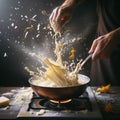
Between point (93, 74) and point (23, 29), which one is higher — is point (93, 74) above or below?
below

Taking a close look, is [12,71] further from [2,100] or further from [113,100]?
[113,100]

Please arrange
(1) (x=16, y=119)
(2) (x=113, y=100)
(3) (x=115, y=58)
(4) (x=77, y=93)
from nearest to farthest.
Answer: (1) (x=16, y=119) < (4) (x=77, y=93) < (2) (x=113, y=100) < (3) (x=115, y=58)

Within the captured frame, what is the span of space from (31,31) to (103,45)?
137 centimetres

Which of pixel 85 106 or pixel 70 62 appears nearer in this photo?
pixel 85 106

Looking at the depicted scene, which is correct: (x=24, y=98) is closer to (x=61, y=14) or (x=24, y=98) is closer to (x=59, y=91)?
(x=59, y=91)

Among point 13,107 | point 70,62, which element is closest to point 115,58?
point 70,62

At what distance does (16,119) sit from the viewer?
6.38 ft

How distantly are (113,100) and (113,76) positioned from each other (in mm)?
1093

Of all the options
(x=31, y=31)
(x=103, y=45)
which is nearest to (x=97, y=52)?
(x=103, y=45)

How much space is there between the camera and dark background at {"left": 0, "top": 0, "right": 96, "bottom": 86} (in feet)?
11.3

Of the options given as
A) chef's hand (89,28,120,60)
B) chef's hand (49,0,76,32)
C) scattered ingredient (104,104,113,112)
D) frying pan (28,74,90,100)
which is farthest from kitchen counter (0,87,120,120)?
chef's hand (49,0,76,32)

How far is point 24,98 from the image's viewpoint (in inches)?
94.7

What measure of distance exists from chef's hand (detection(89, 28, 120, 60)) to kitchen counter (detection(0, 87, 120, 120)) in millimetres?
387

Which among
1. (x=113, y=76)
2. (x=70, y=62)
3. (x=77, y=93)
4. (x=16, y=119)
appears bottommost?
(x=16, y=119)
